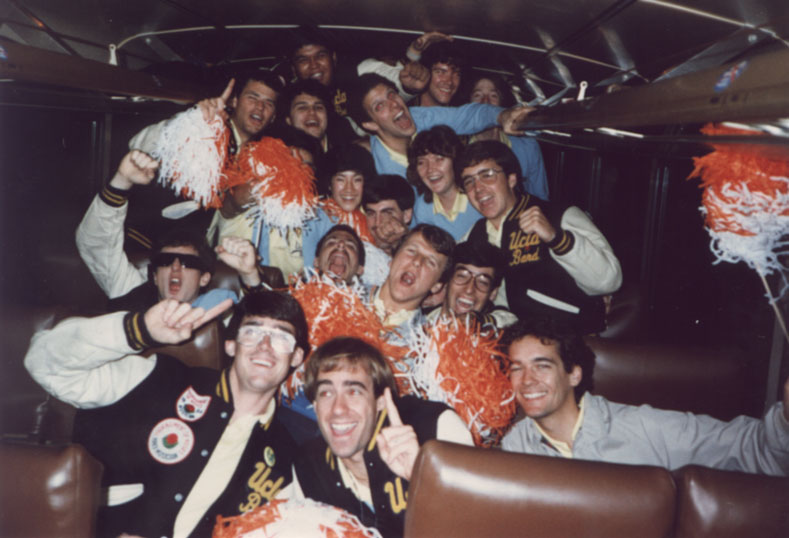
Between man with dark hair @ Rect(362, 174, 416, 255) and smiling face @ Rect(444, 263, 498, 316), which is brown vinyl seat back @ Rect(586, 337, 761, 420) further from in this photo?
man with dark hair @ Rect(362, 174, 416, 255)

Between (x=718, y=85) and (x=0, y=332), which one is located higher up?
(x=718, y=85)

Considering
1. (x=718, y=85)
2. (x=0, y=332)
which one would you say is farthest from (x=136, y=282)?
(x=718, y=85)

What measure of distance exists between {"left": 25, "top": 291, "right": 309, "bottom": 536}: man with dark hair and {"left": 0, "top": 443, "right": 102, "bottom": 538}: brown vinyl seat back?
452 mm

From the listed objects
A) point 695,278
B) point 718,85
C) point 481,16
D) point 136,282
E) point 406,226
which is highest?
point 481,16

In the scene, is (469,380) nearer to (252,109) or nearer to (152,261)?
(152,261)

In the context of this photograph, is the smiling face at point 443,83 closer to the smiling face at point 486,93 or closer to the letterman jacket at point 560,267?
the smiling face at point 486,93

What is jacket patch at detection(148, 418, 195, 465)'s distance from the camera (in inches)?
62.6

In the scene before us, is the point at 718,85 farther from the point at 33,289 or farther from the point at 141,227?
the point at 33,289

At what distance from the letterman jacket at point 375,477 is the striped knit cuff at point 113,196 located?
123 cm

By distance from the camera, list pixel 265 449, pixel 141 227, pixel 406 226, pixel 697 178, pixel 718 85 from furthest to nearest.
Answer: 1. pixel 406 226
2. pixel 141 227
3. pixel 697 178
4. pixel 265 449
5. pixel 718 85

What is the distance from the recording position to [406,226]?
2.66 m

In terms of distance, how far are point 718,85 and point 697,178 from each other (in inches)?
51.0

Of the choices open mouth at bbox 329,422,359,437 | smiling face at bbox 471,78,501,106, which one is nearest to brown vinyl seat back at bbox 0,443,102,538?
open mouth at bbox 329,422,359,437

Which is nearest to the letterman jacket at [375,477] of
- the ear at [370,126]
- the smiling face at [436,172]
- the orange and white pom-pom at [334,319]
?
the orange and white pom-pom at [334,319]
